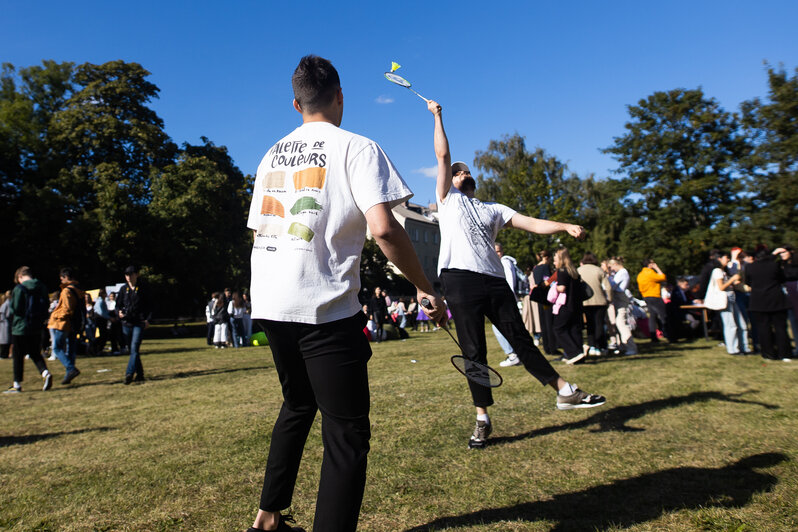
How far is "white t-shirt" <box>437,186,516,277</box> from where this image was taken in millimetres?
4520

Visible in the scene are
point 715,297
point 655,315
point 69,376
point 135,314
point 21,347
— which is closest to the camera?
point 21,347

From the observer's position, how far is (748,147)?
3775cm

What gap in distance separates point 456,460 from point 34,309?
842 centimetres

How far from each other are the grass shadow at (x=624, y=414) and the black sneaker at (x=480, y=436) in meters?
0.11

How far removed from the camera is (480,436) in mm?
4285

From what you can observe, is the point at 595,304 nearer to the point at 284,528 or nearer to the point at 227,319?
the point at 284,528

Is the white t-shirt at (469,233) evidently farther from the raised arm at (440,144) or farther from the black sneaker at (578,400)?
the black sneaker at (578,400)

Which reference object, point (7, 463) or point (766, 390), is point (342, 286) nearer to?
point (7, 463)

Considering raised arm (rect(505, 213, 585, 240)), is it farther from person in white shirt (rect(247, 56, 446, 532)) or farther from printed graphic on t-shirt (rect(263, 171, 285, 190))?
printed graphic on t-shirt (rect(263, 171, 285, 190))

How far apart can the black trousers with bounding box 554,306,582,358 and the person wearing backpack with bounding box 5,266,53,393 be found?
337 inches

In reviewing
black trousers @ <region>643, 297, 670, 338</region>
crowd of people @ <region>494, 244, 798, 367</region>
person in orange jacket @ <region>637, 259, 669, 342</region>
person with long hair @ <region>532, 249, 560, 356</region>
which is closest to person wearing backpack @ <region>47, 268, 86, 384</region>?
crowd of people @ <region>494, 244, 798, 367</region>

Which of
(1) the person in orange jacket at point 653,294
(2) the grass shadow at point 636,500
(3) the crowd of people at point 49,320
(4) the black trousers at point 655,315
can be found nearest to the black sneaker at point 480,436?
(2) the grass shadow at point 636,500

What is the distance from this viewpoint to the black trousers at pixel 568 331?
359 inches

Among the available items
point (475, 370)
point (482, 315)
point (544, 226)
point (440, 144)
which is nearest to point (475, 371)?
point (475, 370)
